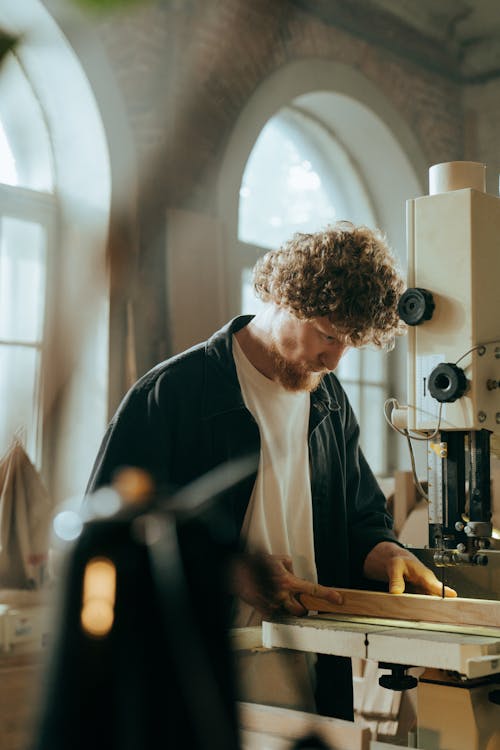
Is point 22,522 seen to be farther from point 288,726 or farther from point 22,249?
point 288,726

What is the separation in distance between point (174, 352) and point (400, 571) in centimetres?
211

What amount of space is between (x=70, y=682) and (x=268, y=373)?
1671mm

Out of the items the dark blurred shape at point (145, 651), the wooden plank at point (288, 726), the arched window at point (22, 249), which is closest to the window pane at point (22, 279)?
the arched window at point (22, 249)

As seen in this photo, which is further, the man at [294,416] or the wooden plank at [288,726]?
the man at [294,416]

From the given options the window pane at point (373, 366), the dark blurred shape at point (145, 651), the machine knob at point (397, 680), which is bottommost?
the machine knob at point (397, 680)

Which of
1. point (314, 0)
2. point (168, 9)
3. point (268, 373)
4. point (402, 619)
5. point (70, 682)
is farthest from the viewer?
point (314, 0)

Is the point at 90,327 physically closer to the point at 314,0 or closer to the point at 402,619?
the point at 402,619

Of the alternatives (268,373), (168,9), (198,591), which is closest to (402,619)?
(268,373)

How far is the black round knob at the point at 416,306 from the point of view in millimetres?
1659

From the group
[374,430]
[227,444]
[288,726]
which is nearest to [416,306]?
[227,444]

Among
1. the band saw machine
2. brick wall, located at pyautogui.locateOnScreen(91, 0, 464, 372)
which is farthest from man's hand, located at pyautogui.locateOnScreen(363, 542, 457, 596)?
brick wall, located at pyautogui.locateOnScreen(91, 0, 464, 372)

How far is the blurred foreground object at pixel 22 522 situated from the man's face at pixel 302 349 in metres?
1.50

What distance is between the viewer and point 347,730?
3.31ft

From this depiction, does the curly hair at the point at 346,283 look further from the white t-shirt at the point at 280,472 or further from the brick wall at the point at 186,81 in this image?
the brick wall at the point at 186,81
